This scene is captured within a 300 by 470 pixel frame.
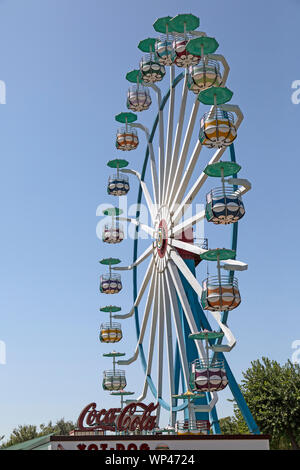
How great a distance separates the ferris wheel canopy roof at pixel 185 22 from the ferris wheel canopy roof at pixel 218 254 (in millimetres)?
8832

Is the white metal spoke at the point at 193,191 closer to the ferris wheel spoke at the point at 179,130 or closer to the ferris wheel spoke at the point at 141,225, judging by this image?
the ferris wheel spoke at the point at 179,130

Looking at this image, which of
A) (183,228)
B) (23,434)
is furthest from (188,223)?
(23,434)

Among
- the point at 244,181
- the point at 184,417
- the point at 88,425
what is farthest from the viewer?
the point at 88,425

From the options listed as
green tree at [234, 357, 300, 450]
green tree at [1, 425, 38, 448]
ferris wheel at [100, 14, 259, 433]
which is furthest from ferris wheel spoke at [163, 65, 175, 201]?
green tree at [1, 425, 38, 448]

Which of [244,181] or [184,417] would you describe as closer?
[244,181]

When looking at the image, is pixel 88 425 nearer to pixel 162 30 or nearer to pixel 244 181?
pixel 244 181

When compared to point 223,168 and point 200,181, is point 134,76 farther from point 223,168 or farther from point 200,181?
point 223,168

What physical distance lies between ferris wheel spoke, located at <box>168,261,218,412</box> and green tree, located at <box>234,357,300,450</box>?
12528mm

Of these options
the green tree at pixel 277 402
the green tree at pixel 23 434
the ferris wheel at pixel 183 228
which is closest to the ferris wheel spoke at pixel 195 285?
the ferris wheel at pixel 183 228

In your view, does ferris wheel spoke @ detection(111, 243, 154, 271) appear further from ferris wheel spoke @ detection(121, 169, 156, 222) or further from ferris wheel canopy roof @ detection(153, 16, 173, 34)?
ferris wheel canopy roof @ detection(153, 16, 173, 34)

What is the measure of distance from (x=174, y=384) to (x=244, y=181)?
30.9 ft
